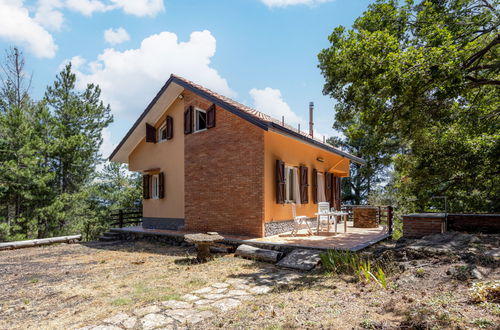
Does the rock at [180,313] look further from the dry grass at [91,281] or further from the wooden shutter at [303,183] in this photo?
the wooden shutter at [303,183]

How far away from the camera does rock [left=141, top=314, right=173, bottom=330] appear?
12.7ft

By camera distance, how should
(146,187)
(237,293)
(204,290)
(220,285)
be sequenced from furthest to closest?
(146,187)
(220,285)
(204,290)
(237,293)

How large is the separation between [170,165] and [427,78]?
9922 mm

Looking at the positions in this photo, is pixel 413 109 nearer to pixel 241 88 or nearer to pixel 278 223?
pixel 278 223

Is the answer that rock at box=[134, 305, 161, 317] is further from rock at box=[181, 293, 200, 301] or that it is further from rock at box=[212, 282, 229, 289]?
rock at box=[212, 282, 229, 289]

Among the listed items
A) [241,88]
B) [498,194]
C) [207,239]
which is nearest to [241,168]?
[207,239]

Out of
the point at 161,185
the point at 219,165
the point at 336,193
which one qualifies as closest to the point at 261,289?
the point at 219,165

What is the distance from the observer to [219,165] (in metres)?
11.1

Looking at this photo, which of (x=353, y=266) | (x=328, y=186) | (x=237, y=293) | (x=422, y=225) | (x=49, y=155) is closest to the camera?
(x=237, y=293)

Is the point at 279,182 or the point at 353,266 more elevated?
the point at 279,182

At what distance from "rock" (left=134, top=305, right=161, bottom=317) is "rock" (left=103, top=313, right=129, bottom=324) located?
16 centimetres

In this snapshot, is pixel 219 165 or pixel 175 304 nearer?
pixel 175 304

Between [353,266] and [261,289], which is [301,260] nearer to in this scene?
[353,266]

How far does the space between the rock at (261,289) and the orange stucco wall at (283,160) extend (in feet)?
14.1
